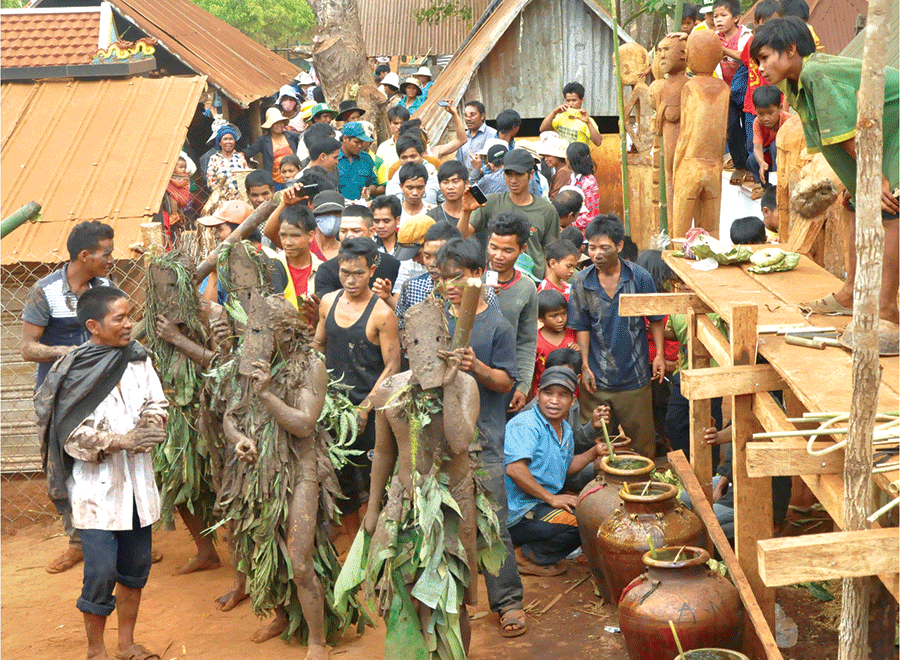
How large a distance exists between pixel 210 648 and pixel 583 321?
11.0 ft

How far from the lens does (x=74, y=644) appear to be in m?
5.80

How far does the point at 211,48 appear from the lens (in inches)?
688

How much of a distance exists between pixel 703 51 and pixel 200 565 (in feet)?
18.2

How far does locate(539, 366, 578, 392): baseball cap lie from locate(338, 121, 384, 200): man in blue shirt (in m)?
4.49

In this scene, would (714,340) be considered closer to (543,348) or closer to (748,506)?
(748,506)

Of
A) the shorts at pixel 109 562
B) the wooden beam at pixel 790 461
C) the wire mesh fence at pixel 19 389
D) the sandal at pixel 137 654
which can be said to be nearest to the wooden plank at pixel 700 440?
the wooden beam at pixel 790 461

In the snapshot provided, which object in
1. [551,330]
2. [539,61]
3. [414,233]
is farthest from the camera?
[539,61]

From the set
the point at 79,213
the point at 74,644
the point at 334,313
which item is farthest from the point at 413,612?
the point at 79,213

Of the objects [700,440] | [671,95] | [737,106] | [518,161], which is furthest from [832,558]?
[737,106]

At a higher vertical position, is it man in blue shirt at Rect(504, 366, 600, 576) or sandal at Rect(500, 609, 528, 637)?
man in blue shirt at Rect(504, 366, 600, 576)

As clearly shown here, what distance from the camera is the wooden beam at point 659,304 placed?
18.5 feet

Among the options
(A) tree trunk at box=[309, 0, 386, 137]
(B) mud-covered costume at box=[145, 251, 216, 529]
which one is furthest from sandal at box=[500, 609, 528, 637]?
(A) tree trunk at box=[309, 0, 386, 137]

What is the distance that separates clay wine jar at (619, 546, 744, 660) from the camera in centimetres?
445

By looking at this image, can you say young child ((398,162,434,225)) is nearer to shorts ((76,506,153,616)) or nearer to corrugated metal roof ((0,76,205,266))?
corrugated metal roof ((0,76,205,266))
